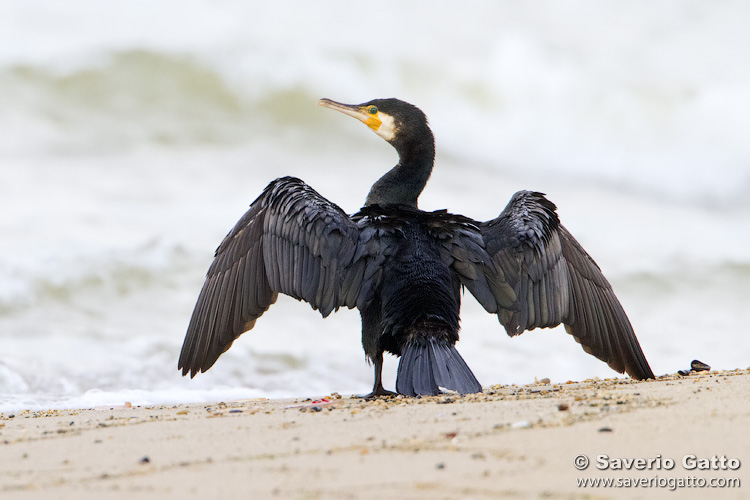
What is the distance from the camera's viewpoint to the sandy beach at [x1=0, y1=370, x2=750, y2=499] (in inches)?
106

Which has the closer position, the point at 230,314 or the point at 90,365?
the point at 230,314

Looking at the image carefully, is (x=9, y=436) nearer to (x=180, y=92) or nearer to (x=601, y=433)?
(x=601, y=433)

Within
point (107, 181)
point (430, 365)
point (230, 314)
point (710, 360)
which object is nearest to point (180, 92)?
point (107, 181)

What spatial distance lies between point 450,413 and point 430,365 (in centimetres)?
84

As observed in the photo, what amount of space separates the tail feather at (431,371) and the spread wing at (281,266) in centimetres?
49

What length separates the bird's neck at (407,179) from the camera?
6.23m

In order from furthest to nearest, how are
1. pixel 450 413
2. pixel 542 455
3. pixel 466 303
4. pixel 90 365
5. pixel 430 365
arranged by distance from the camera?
pixel 466 303, pixel 90 365, pixel 430 365, pixel 450 413, pixel 542 455

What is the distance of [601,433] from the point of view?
3182 millimetres

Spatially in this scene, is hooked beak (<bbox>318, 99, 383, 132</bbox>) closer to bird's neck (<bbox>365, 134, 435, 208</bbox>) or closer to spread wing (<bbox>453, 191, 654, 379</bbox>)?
bird's neck (<bbox>365, 134, 435, 208</bbox>)

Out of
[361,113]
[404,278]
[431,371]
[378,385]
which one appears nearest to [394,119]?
[361,113]

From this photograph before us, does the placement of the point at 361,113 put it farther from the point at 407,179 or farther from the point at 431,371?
the point at 431,371

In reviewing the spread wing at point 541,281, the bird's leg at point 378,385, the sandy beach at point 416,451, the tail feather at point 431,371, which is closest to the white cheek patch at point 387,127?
the spread wing at point 541,281

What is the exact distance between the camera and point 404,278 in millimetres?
5070

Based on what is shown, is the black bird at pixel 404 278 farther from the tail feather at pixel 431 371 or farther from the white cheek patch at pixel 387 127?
the white cheek patch at pixel 387 127
